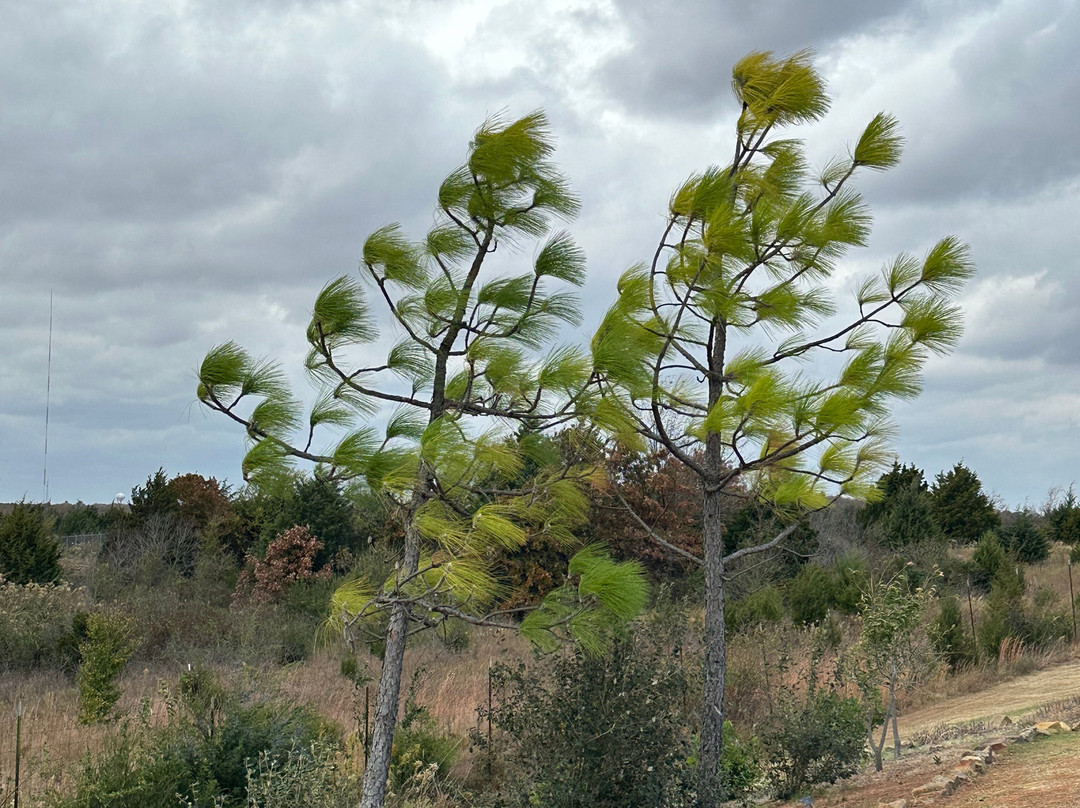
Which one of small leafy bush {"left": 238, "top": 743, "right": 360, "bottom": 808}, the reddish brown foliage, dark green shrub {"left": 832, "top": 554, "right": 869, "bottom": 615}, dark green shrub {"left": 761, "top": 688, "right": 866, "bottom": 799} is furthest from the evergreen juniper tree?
small leafy bush {"left": 238, "top": 743, "right": 360, "bottom": 808}

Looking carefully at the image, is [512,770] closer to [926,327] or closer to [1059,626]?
[926,327]

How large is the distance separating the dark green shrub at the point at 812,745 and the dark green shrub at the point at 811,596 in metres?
6.81

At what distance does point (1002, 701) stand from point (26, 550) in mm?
14447

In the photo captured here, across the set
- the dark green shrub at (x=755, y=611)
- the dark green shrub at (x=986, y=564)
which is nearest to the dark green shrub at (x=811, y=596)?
the dark green shrub at (x=755, y=611)

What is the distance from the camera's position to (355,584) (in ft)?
17.6

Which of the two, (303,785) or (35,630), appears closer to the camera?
(303,785)

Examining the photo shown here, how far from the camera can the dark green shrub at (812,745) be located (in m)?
6.59

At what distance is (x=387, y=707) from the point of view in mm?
5043

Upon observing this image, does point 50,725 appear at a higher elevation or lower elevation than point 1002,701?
higher

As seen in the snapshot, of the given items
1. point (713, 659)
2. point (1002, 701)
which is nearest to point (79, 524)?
point (1002, 701)

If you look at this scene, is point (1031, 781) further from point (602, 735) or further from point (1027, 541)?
point (1027, 541)

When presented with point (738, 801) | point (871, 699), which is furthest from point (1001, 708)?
point (738, 801)

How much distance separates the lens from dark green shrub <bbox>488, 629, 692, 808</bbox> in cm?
501

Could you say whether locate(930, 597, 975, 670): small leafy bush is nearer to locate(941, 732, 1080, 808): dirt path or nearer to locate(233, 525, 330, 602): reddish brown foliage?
locate(941, 732, 1080, 808): dirt path
